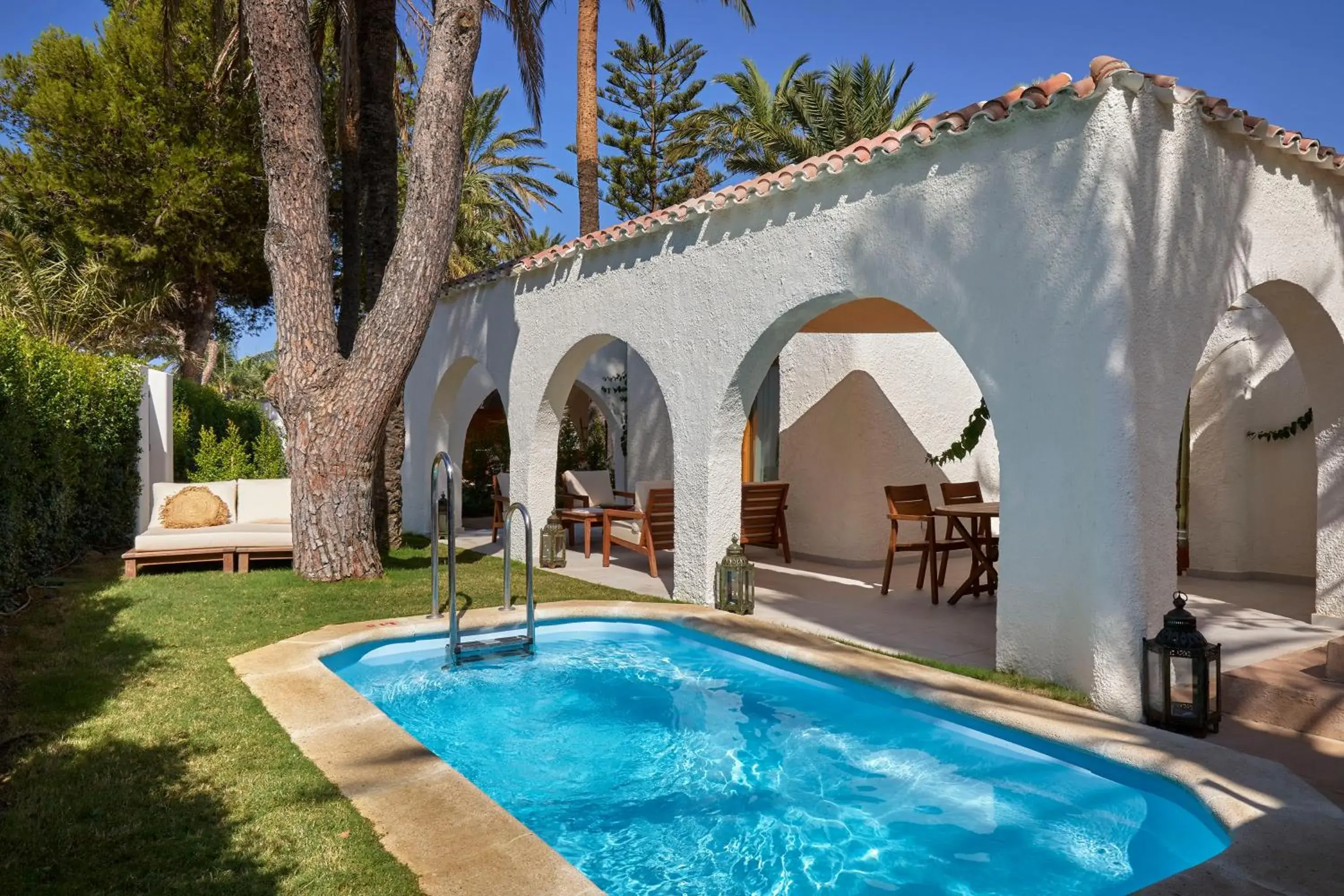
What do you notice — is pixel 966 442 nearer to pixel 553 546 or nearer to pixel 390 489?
pixel 553 546

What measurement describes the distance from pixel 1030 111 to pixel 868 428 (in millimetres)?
5471

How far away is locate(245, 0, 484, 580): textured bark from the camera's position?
351 inches

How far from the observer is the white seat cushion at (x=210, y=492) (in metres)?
10.1

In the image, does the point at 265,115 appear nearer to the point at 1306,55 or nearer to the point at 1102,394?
the point at 1102,394

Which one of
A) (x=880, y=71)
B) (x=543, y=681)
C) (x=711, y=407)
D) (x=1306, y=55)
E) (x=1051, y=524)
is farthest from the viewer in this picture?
(x=880, y=71)

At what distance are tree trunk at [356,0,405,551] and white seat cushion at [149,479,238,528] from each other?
1.58 metres

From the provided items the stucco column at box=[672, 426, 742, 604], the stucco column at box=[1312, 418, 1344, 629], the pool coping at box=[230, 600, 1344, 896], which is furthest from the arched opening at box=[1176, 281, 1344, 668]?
the stucco column at box=[672, 426, 742, 604]

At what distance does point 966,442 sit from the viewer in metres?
8.89

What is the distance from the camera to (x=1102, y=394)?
4840 mm

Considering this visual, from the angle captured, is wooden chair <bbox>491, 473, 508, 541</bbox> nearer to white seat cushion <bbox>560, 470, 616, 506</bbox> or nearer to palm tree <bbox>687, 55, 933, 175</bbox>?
white seat cushion <bbox>560, 470, 616, 506</bbox>

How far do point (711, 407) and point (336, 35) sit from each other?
322 inches

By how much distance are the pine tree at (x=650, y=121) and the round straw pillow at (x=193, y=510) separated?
1879 centimetres

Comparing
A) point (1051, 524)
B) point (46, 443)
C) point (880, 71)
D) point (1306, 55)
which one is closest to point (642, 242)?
point (1051, 524)

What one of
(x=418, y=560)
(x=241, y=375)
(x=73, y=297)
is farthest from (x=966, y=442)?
(x=241, y=375)
